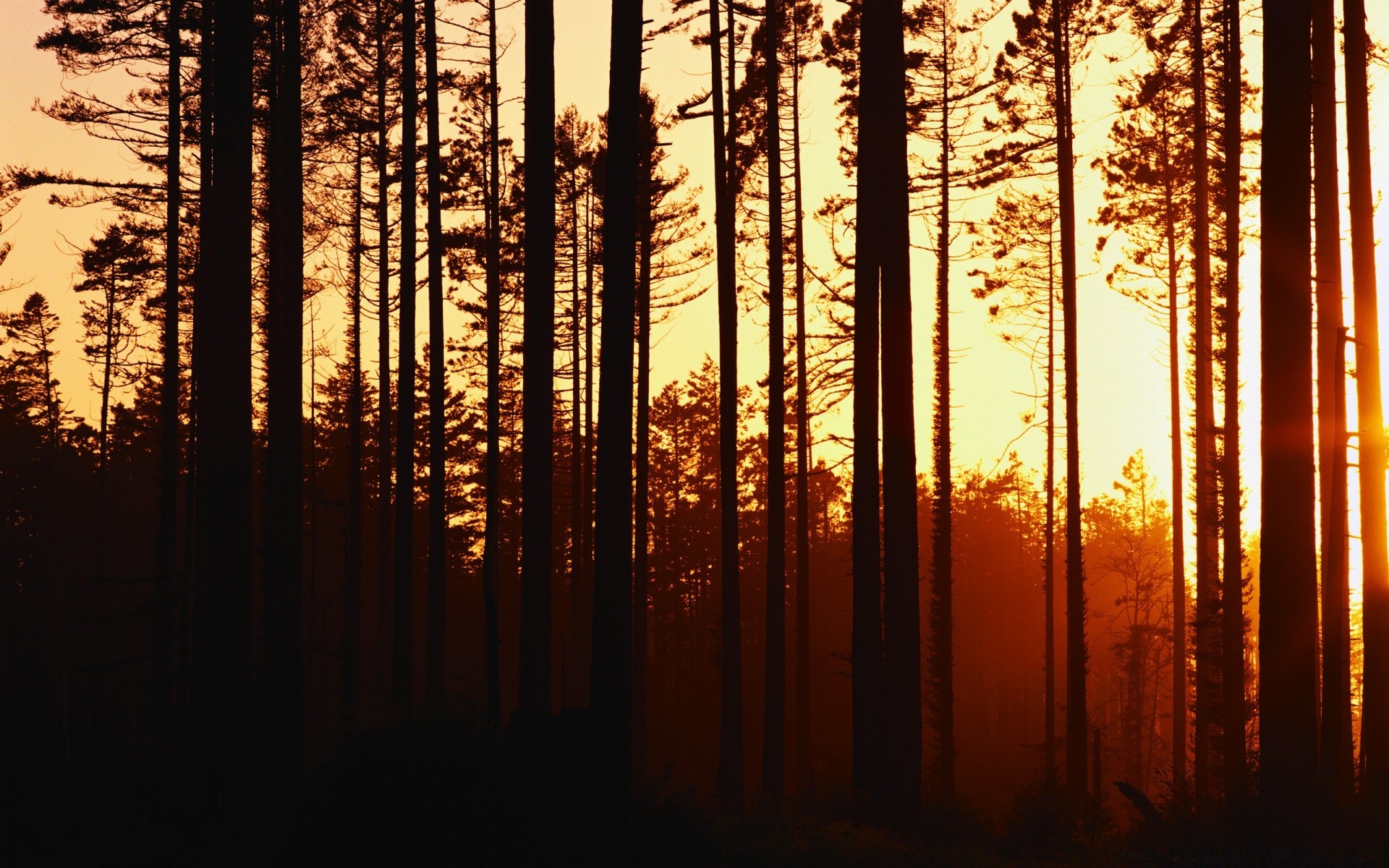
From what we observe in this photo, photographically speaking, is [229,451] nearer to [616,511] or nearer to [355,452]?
[616,511]

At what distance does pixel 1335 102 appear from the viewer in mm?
16016

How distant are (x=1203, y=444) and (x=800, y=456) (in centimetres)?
816

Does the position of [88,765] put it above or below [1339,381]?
below

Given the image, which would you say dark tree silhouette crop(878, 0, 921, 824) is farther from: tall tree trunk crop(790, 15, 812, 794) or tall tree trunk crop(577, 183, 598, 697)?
tall tree trunk crop(577, 183, 598, 697)

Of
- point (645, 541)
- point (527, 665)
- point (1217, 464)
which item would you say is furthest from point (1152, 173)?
point (527, 665)

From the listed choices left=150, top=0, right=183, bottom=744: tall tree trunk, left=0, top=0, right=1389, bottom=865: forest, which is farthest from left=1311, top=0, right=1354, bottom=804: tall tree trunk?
left=150, top=0, right=183, bottom=744: tall tree trunk

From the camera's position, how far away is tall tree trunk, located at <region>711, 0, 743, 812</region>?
18594mm

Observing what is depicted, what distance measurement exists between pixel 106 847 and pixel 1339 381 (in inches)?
569

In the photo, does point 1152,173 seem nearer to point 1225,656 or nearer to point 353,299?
point 1225,656

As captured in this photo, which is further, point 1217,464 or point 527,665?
point 1217,464

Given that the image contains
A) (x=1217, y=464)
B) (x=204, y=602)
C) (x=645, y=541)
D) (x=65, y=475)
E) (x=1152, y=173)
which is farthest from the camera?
(x=65, y=475)

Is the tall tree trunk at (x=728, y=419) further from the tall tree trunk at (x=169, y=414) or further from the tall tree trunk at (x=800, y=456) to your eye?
the tall tree trunk at (x=169, y=414)

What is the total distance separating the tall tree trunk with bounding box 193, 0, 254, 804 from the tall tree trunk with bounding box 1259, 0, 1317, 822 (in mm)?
9787

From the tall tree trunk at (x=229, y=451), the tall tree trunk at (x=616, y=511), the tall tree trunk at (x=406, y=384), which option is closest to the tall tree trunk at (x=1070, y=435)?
the tall tree trunk at (x=406, y=384)
